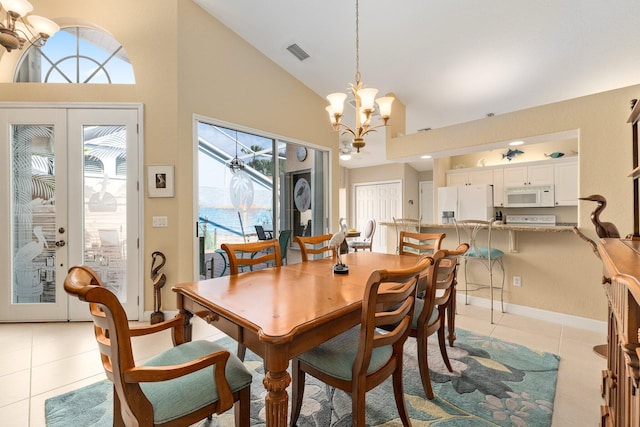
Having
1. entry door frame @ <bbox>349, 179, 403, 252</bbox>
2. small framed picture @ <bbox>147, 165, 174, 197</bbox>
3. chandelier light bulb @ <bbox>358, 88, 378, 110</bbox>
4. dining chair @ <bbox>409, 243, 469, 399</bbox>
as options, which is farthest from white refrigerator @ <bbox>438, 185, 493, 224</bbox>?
small framed picture @ <bbox>147, 165, 174, 197</bbox>

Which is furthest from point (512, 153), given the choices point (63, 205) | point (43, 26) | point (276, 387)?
point (63, 205)

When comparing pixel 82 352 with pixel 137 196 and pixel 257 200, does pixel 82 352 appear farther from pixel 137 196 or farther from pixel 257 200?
pixel 257 200

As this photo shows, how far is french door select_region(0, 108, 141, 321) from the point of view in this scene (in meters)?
3.00

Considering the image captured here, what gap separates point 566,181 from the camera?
4949 mm

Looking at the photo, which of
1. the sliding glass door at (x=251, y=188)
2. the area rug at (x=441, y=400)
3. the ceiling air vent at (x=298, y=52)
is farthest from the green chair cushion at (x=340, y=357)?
the ceiling air vent at (x=298, y=52)

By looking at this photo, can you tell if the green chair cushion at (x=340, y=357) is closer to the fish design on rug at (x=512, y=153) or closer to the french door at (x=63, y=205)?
the french door at (x=63, y=205)

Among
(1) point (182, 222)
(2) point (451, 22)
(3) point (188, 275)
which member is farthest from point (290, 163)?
(2) point (451, 22)

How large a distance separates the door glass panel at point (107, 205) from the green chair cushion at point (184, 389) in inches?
89.5

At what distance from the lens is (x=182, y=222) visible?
3121 mm

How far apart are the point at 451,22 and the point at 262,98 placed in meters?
2.39

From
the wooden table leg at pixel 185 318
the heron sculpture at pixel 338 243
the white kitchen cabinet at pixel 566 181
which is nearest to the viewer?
the wooden table leg at pixel 185 318

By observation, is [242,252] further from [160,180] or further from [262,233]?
[262,233]

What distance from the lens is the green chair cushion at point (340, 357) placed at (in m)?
1.32

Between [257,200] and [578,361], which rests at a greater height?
[257,200]
